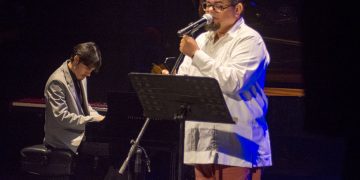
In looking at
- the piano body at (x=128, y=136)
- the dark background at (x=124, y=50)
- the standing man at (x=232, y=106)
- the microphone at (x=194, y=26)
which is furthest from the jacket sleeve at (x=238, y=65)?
the dark background at (x=124, y=50)

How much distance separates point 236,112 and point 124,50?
13.2ft

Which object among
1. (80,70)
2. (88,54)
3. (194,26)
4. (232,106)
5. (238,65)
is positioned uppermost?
(194,26)

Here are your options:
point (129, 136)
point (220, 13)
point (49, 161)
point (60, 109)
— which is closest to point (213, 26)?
point (220, 13)

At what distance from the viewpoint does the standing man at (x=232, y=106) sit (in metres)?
3.53

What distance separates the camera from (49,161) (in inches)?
220

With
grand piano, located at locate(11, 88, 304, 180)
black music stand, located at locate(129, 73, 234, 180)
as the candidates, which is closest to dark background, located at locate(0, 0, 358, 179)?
grand piano, located at locate(11, 88, 304, 180)

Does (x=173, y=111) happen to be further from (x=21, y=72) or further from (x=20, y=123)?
(x=21, y=72)

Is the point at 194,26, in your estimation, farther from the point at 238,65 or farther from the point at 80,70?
the point at 80,70

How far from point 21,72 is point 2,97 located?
18.3 inches

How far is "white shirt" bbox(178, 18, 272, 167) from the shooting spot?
138 inches

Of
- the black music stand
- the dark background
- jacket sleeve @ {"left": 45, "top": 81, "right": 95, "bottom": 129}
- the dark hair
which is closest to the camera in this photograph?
the black music stand

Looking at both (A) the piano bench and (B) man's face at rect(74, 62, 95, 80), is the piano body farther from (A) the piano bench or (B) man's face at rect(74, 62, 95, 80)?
(B) man's face at rect(74, 62, 95, 80)

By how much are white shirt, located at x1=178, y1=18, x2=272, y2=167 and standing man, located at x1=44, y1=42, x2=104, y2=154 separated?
2.08m

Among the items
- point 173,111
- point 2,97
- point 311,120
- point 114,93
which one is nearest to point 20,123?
point 2,97
